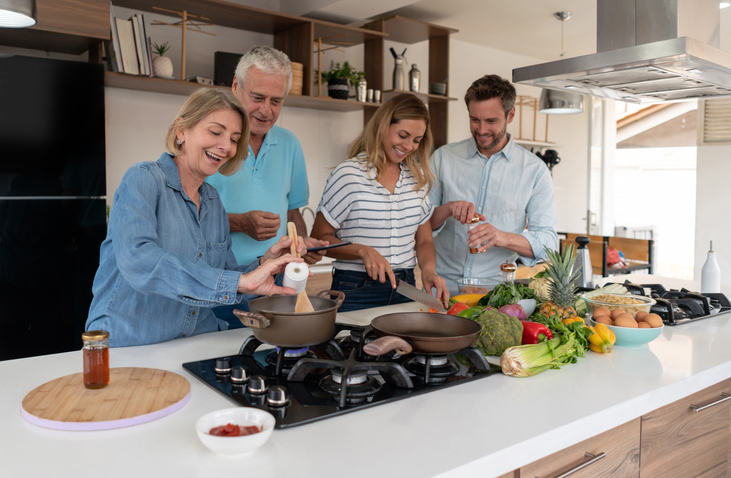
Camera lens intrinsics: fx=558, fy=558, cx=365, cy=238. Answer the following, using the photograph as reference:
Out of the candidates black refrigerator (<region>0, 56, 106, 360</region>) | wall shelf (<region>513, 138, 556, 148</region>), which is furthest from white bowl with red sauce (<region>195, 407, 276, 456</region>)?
wall shelf (<region>513, 138, 556, 148</region>)

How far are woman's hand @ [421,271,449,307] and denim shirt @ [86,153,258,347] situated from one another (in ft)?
2.18

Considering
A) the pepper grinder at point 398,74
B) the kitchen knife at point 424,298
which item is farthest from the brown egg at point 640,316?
the pepper grinder at point 398,74

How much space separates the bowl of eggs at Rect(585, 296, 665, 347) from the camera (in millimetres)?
1509

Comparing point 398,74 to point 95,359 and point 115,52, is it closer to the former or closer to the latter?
point 115,52

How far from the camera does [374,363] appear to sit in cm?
111

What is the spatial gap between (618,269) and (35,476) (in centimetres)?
456

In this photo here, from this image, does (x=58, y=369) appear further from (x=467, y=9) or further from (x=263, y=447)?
(x=467, y=9)

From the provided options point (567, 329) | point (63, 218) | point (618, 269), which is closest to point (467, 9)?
point (618, 269)

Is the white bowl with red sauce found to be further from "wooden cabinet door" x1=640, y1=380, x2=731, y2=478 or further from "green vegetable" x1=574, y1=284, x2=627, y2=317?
"green vegetable" x1=574, y1=284, x2=627, y2=317

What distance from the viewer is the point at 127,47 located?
10.4ft

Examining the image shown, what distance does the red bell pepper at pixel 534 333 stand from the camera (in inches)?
56.1

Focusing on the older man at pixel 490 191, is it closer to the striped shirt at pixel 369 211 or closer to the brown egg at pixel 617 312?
the striped shirt at pixel 369 211

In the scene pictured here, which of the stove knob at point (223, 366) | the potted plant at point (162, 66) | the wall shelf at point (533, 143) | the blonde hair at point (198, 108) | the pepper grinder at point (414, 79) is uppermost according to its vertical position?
the pepper grinder at point (414, 79)

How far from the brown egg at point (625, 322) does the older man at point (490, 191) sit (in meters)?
0.75
